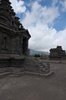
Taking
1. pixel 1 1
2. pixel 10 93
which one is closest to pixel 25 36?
pixel 1 1

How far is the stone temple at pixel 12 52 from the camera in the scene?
15.2 m

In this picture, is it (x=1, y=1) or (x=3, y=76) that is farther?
(x=1, y=1)

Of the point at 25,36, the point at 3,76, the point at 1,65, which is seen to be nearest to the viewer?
the point at 3,76

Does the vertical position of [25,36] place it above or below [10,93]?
above

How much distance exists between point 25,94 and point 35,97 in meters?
0.77

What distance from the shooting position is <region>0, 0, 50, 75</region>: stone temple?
15249 millimetres

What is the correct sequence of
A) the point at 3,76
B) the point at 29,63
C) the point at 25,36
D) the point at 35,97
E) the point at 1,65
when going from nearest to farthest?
the point at 35,97 < the point at 3,76 < the point at 1,65 < the point at 29,63 < the point at 25,36

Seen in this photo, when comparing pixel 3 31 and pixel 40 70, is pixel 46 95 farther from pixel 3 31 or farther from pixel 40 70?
pixel 3 31

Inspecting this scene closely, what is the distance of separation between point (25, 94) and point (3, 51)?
10759 mm

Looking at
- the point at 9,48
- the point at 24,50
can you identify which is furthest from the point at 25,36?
the point at 9,48

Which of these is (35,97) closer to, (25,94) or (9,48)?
(25,94)

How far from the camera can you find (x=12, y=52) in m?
19.3

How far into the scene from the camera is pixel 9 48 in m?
19.1

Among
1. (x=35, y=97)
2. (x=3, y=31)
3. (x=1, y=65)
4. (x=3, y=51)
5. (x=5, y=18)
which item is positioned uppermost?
(x=5, y=18)
